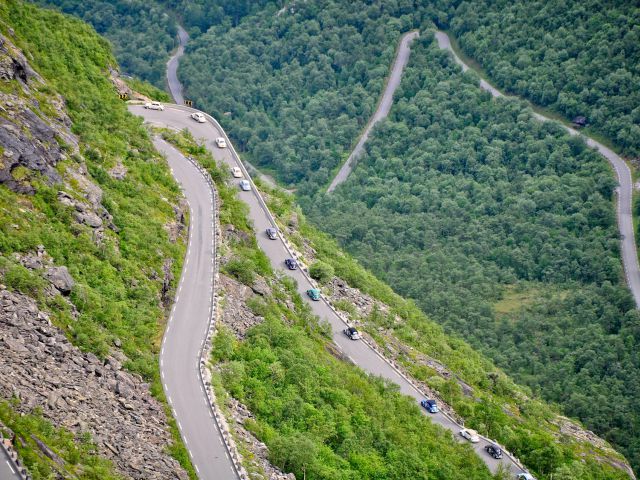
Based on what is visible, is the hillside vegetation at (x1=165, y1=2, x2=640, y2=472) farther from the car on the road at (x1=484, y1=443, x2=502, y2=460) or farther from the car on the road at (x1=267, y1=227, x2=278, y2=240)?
the car on the road at (x1=267, y1=227, x2=278, y2=240)

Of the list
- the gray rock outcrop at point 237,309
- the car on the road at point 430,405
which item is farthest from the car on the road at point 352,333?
the gray rock outcrop at point 237,309

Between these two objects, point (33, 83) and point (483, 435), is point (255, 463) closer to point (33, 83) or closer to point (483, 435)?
point (483, 435)

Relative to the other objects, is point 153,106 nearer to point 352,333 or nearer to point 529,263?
point 352,333

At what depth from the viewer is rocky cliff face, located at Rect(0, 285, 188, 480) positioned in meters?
58.9

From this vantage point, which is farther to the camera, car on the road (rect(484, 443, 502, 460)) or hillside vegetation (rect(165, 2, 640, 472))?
hillside vegetation (rect(165, 2, 640, 472))

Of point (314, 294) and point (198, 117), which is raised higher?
point (198, 117)

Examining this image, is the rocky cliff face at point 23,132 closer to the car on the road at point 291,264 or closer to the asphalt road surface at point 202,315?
the asphalt road surface at point 202,315

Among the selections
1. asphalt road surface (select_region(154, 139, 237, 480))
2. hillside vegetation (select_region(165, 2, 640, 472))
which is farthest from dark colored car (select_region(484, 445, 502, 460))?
hillside vegetation (select_region(165, 2, 640, 472))

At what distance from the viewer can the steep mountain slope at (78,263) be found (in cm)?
5950

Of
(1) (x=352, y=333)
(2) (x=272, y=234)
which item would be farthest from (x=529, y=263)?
(1) (x=352, y=333)

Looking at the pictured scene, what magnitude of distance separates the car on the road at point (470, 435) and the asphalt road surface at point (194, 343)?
2632 cm

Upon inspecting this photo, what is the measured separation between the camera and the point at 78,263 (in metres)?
74.2

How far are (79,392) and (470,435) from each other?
41705 millimetres

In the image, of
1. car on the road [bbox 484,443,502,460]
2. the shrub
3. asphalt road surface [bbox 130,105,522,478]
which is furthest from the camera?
the shrub
